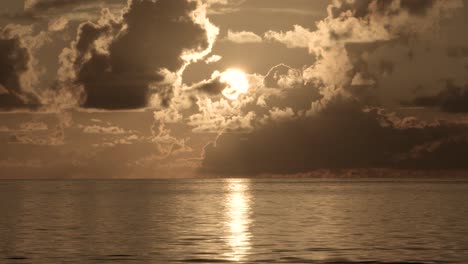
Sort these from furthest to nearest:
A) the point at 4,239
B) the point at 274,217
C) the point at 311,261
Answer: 1. the point at 274,217
2. the point at 4,239
3. the point at 311,261

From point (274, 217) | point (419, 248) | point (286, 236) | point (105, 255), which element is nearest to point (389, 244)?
point (419, 248)

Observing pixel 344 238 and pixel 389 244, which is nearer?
pixel 389 244

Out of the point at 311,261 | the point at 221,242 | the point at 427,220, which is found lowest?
the point at 311,261

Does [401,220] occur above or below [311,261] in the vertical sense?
above

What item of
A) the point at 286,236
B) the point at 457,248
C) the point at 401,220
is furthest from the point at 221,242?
the point at 401,220

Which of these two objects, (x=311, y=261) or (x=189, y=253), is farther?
(x=189, y=253)

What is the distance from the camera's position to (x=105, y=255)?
55688 mm

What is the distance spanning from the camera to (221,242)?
65250mm

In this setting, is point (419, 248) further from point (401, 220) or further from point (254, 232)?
point (401, 220)

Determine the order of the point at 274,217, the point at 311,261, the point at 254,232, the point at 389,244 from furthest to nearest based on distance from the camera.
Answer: the point at 274,217 → the point at 254,232 → the point at 389,244 → the point at 311,261

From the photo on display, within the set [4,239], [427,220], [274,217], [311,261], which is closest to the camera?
[311,261]

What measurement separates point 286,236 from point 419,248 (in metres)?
13.8

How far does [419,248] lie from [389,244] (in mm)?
3713

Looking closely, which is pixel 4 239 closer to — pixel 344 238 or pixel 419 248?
pixel 344 238
